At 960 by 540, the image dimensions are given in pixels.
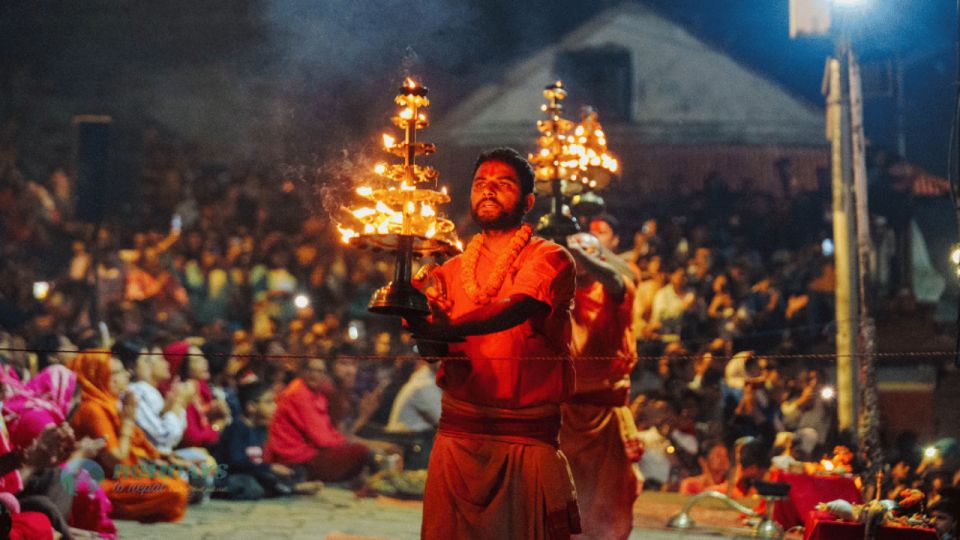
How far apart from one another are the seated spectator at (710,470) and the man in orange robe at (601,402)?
5.22 m

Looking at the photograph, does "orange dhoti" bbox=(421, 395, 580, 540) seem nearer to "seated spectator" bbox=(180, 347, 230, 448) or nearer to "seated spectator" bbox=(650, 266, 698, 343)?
"seated spectator" bbox=(180, 347, 230, 448)

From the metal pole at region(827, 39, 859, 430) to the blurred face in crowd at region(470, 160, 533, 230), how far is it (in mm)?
8312

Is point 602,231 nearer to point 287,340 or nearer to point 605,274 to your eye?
point 605,274

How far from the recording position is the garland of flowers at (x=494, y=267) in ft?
15.1

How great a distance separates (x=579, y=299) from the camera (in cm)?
689

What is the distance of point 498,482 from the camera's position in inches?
177

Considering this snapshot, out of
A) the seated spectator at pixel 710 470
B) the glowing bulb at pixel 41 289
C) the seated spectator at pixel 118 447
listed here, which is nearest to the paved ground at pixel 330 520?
the seated spectator at pixel 118 447

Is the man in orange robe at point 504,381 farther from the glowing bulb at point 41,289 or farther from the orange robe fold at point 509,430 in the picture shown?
the glowing bulb at point 41,289

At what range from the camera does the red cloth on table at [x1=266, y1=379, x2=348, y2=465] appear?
1194 centimetres

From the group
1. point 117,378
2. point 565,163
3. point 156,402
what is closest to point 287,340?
point 156,402

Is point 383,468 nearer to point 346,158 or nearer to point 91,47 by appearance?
point 346,158

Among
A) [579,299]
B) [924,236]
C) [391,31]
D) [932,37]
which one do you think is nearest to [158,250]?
[391,31]

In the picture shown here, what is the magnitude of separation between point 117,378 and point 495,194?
5.64 m

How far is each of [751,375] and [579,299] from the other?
621 centimetres
